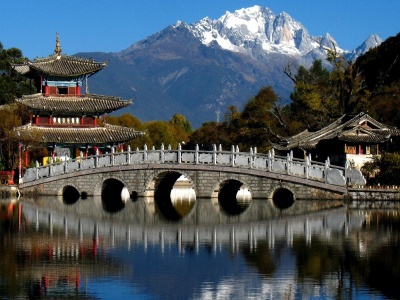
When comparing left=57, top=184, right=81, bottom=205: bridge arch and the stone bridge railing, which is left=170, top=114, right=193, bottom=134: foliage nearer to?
left=57, top=184, right=81, bottom=205: bridge arch

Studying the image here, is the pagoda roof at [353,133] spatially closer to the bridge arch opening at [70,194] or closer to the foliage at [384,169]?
the foliage at [384,169]

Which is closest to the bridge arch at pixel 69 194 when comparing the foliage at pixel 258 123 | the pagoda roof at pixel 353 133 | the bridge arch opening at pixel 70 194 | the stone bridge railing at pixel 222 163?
the bridge arch opening at pixel 70 194

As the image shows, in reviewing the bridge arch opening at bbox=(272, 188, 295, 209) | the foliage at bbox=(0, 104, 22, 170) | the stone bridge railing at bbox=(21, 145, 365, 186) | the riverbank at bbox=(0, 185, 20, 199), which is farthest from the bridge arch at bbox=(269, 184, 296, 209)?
the foliage at bbox=(0, 104, 22, 170)

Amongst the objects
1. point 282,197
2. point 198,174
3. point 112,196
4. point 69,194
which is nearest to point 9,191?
point 69,194

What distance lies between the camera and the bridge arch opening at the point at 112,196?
4253cm

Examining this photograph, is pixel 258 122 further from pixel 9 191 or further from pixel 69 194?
pixel 9 191

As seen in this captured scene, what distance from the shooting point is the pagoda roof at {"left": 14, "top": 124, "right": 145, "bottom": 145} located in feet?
170

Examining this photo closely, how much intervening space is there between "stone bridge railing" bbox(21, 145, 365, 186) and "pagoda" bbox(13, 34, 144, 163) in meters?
4.54

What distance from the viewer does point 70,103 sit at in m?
54.8

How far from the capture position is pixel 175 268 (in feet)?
72.8

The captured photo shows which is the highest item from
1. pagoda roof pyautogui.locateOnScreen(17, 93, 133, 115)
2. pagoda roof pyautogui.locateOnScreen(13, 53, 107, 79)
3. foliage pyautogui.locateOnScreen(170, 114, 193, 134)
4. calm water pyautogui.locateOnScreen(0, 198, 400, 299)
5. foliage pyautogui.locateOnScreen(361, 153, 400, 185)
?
foliage pyautogui.locateOnScreen(170, 114, 193, 134)

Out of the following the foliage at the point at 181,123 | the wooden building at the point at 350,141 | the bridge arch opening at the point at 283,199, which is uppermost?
the foliage at the point at 181,123

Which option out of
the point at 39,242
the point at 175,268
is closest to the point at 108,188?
the point at 39,242

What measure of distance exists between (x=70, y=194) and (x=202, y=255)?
26.6 meters
